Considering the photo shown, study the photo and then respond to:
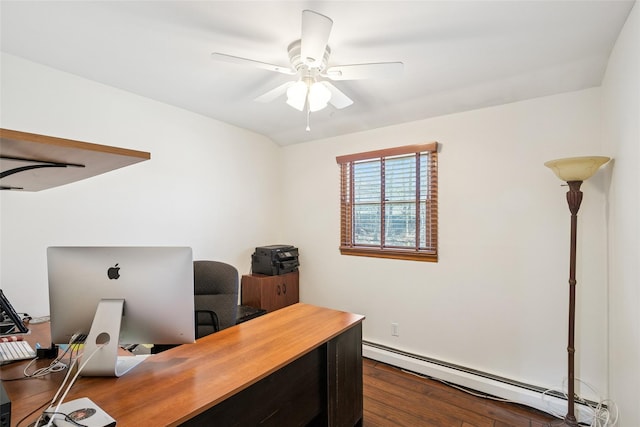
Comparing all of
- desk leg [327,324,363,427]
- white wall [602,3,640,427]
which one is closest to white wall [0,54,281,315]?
desk leg [327,324,363,427]

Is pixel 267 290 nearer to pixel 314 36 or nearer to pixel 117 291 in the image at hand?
pixel 117 291

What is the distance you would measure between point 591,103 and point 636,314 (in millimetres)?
1622

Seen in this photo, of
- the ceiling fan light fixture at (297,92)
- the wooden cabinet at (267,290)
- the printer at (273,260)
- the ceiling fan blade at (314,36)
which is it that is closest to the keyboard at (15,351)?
the ceiling fan light fixture at (297,92)

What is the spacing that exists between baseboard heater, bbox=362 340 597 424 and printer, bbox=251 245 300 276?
134 cm

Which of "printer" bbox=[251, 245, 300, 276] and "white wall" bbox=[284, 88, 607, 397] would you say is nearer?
"white wall" bbox=[284, 88, 607, 397]

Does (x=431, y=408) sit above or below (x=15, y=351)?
below

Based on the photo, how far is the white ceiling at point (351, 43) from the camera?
63.1 inches

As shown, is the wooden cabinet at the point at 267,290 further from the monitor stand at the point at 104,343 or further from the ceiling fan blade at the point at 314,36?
the ceiling fan blade at the point at 314,36

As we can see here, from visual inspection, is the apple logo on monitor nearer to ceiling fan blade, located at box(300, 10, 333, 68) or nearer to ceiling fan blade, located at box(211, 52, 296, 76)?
ceiling fan blade, located at box(211, 52, 296, 76)

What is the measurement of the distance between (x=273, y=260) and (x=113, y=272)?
2399 millimetres

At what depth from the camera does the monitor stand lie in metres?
1.22

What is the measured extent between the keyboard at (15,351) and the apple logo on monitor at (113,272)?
64 cm

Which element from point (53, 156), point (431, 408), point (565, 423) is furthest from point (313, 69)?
point (565, 423)

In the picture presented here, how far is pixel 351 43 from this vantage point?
1.90 m
